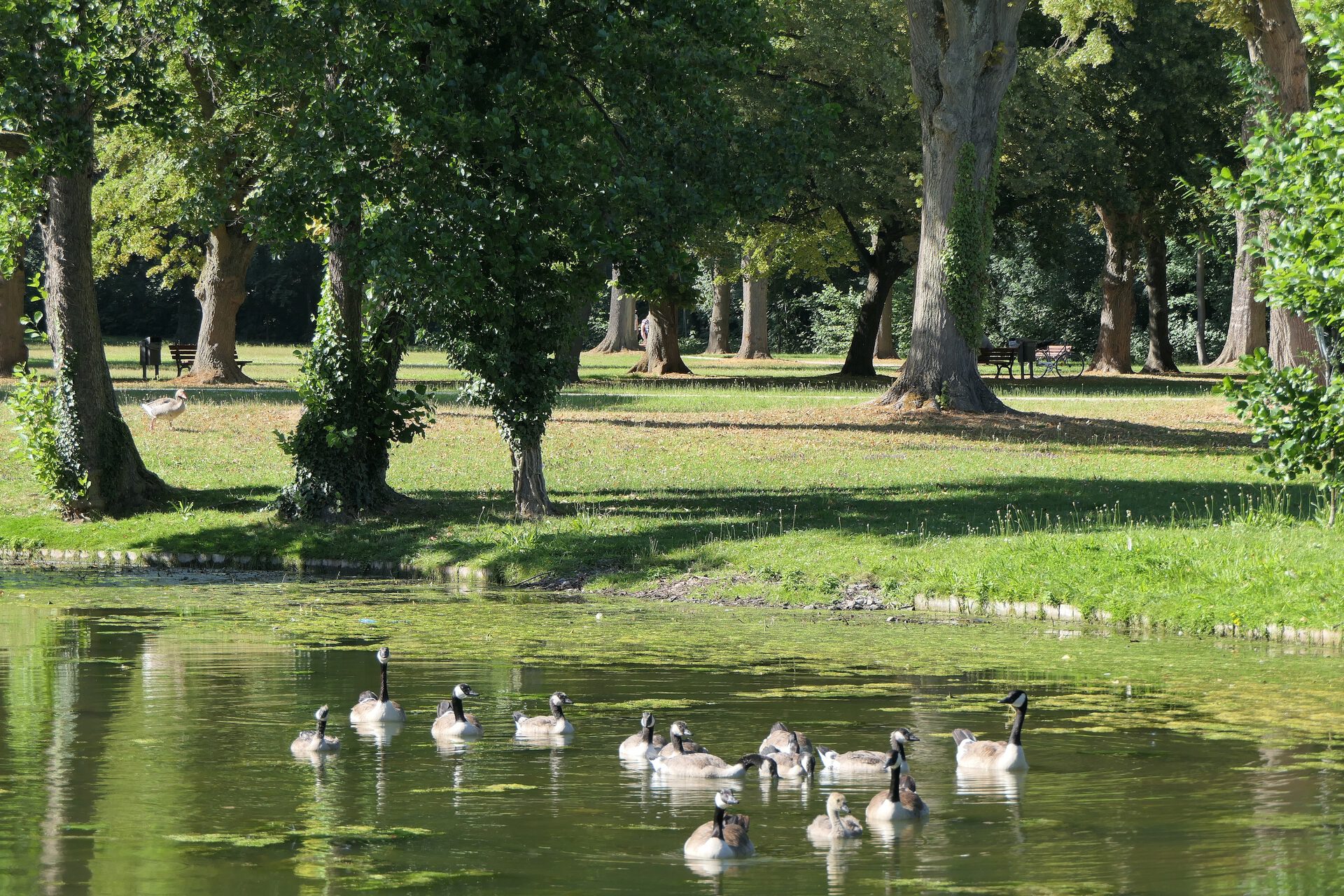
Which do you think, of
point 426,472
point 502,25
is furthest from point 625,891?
point 426,472

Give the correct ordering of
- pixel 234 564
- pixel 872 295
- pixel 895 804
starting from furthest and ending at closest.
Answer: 1. pixel 872 295
2. pixel 234 564
3. pixel 895 804

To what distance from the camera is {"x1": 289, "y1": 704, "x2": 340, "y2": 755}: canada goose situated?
Answer: 1132 cm

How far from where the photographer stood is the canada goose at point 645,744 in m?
11.1

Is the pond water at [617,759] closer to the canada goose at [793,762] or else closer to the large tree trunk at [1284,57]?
the canada goose at [793,762]

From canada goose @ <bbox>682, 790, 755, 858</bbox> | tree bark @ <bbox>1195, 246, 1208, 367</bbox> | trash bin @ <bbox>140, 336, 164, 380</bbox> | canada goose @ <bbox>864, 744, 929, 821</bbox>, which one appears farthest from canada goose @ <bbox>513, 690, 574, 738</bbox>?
tree bark @ <bbox>1195, 246, 1208, 367</bbox>

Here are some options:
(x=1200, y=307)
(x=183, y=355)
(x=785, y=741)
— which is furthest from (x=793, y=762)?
(x=1200, y=307)

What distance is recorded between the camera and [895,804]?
31.7 feet

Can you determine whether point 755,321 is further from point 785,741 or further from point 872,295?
point 785,741

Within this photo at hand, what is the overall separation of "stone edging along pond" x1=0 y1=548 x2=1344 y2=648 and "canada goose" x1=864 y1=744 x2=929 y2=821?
837cm

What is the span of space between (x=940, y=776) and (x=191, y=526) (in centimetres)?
1532

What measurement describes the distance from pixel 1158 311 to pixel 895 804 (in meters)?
53.5

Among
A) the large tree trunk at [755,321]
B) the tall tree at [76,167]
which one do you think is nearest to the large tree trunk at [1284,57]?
the tall tree at [76,167]

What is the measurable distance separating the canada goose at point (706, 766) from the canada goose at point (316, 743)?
7.65ft

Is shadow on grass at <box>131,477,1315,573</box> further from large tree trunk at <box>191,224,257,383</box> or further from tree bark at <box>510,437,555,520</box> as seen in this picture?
large tree trunk at <box>191,224,257,383</box>
